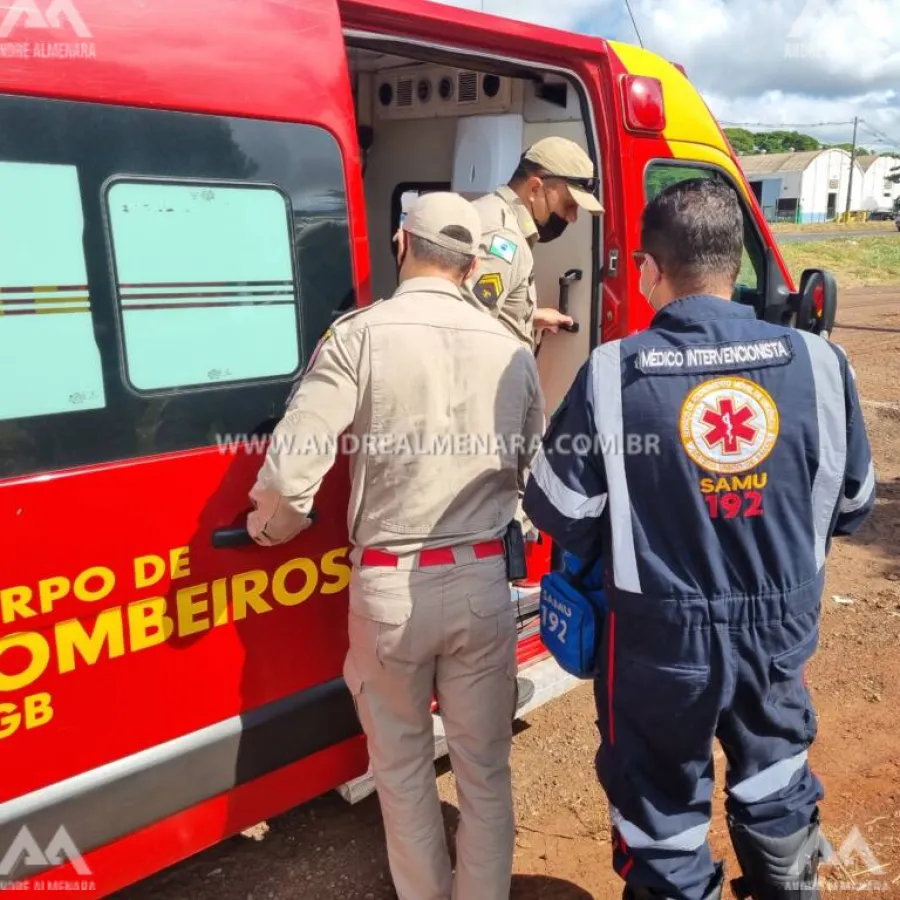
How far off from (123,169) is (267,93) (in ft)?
1.39

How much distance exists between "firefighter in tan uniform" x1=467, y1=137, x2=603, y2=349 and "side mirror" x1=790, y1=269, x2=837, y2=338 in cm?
96

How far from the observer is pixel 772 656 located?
1869 mm

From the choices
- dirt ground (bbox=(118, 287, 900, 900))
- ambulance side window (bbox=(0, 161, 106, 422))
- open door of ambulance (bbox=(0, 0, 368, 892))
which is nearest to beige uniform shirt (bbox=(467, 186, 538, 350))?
open door of ambulance (bbox=(0, 0, 368, 892))

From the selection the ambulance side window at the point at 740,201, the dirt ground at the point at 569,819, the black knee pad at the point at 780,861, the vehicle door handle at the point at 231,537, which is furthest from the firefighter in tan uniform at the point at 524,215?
the black knee pad at the point at 780,861

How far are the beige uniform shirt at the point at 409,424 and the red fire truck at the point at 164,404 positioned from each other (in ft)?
0.75

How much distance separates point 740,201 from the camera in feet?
12.4

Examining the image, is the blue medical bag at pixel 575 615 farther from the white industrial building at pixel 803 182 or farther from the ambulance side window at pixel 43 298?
the white industrial building at pixel 803 182

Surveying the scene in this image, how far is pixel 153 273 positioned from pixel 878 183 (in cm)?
9843

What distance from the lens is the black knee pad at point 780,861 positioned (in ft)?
6.49

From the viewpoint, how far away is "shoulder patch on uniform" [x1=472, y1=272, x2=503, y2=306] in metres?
2.95

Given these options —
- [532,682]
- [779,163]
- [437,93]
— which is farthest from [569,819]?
[779,163]

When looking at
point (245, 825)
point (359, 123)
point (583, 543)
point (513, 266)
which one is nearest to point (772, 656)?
point (583, 543)

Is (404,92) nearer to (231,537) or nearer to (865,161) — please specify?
(231,537)

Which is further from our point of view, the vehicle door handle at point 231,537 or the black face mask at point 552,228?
the black face mask at point 552,228
